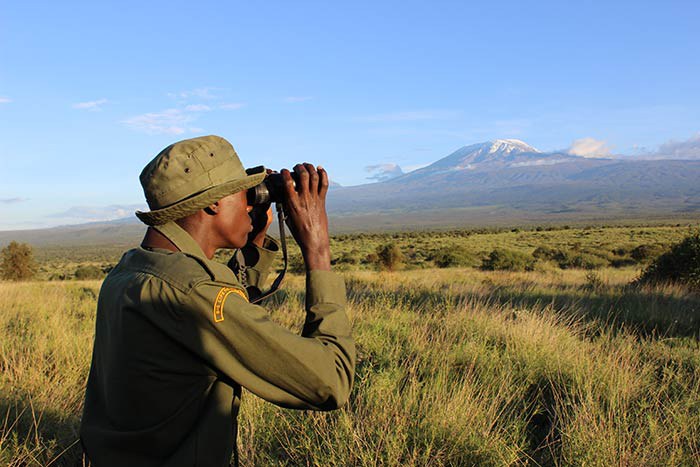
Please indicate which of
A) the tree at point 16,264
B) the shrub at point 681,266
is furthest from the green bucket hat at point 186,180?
the tree at point 16,264

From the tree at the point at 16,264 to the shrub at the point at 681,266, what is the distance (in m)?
22.0

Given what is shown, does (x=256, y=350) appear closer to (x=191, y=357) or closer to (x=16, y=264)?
(x=191, y=357)

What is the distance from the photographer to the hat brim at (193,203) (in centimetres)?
159

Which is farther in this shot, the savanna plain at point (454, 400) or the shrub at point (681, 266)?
the shrub at point (681, 266)

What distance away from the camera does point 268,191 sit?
1.82 metres

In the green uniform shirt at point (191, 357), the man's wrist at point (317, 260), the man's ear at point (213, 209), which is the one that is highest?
the man's ear at point (213, 209)

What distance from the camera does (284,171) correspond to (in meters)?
1.74

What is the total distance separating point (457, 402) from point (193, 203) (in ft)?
7.33

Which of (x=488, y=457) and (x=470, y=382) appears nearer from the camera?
(x=488, y=457)

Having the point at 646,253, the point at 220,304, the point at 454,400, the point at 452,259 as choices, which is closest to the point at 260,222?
the point at 220,304

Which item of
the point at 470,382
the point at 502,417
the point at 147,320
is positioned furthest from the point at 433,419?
the point at 147,320

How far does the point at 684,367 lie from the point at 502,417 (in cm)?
210

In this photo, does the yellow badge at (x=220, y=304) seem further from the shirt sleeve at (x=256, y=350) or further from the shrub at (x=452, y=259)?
the shrub at (x=452, y=259)

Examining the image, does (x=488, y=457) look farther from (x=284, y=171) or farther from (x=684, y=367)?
(x=684, y=367)
